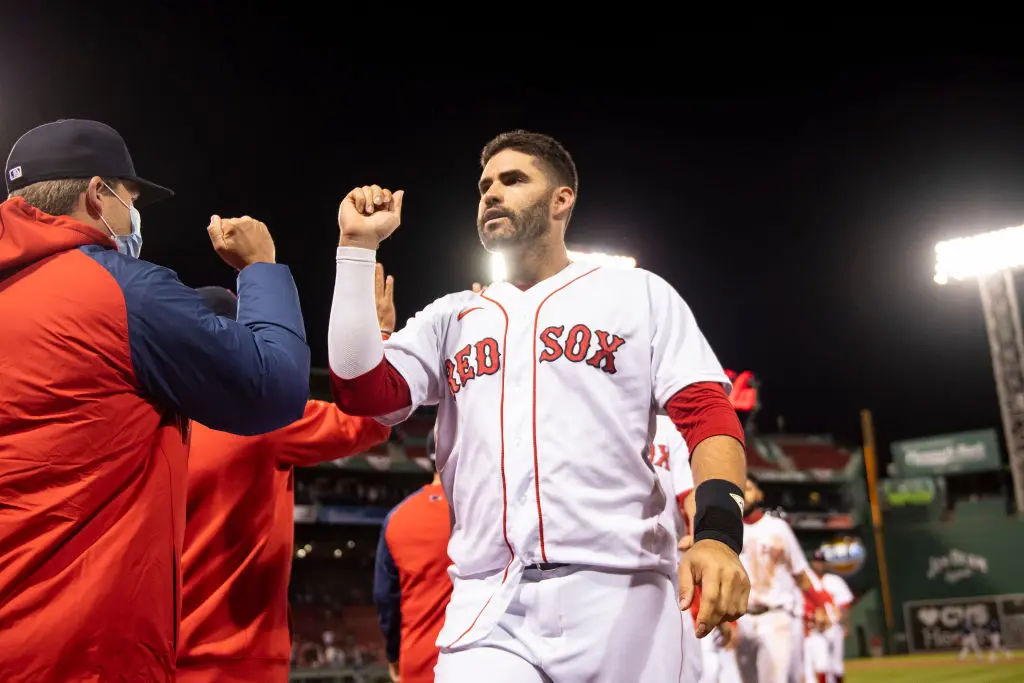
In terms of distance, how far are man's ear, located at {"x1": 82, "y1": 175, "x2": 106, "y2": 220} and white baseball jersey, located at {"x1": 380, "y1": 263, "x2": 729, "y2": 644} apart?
2.79 feet

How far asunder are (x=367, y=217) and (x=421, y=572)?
285 cm

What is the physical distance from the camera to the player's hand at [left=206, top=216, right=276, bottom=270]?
8.46ft

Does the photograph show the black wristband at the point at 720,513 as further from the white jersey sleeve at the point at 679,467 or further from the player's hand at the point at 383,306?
the white jersey sleeve at the point at 679,467

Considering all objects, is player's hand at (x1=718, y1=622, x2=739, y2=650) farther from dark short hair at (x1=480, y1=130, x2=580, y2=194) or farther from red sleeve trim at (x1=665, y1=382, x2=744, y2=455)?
dark short hair at (x1=480, y1=130, x2=580, y2=194)

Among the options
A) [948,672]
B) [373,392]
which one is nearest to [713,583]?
[373,392]

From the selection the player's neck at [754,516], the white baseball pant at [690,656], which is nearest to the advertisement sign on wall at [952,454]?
the player's neck at [754,516]

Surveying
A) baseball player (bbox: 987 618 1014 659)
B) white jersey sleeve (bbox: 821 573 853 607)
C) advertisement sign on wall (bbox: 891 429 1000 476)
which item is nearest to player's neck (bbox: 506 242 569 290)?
white jersey sleeve (bbox: 821 573 853 607)

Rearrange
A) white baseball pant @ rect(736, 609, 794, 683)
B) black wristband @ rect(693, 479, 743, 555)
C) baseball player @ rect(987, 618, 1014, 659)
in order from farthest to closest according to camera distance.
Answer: baseball player @ rect(987, 618, 1014, 659), white baseball pant @ rect(736, 609, 794, 683), black wristband @ rect(693, 479, 743, 555)

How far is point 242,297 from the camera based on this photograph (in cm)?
247

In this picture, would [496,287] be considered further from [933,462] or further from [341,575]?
[933,462]

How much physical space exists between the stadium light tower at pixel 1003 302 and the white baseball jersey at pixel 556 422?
20356 mm

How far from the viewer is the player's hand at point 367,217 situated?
2.59 metres

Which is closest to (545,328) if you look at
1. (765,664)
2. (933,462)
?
(765,664)

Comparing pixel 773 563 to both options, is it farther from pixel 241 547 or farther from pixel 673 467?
pixel 241 547
